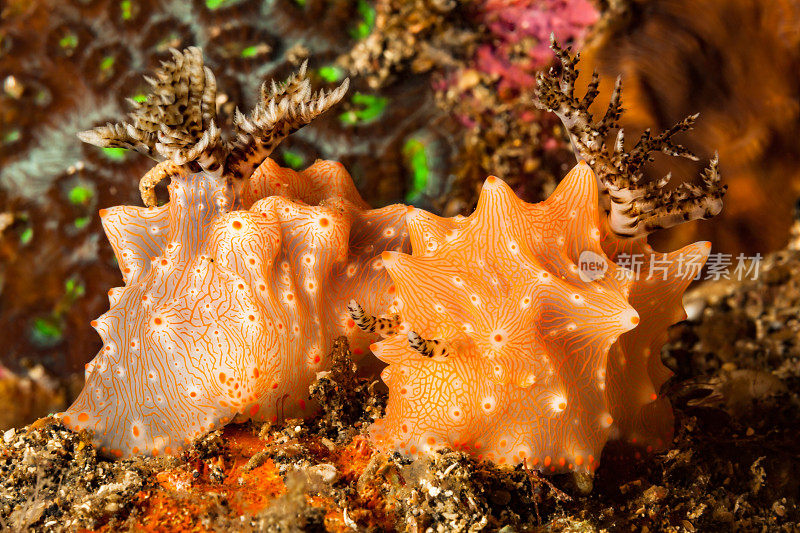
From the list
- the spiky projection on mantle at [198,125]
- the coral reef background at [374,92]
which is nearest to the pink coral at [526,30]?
the coral reef background at [374,92]

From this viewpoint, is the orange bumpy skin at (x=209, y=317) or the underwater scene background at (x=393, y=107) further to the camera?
the underwater scene background at (x=393, y=107)

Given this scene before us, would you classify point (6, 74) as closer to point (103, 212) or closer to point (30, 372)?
point (103, 212)

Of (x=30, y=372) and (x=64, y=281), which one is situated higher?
(x=64, y=281)

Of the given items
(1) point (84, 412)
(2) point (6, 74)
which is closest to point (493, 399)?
(1) point (84, 412)

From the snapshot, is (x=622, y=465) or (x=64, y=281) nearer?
(x=622, y=465)

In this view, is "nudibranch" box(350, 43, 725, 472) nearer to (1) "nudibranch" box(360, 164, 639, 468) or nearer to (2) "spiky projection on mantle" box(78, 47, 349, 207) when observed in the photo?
(1) "nudibranch" box(360, 164, 639, 468)

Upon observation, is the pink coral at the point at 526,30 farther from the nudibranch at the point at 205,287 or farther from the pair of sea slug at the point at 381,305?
the nudibranch at the point at 205,287

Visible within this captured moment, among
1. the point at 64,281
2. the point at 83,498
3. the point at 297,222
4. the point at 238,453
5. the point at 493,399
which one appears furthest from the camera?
the point at 64,281
